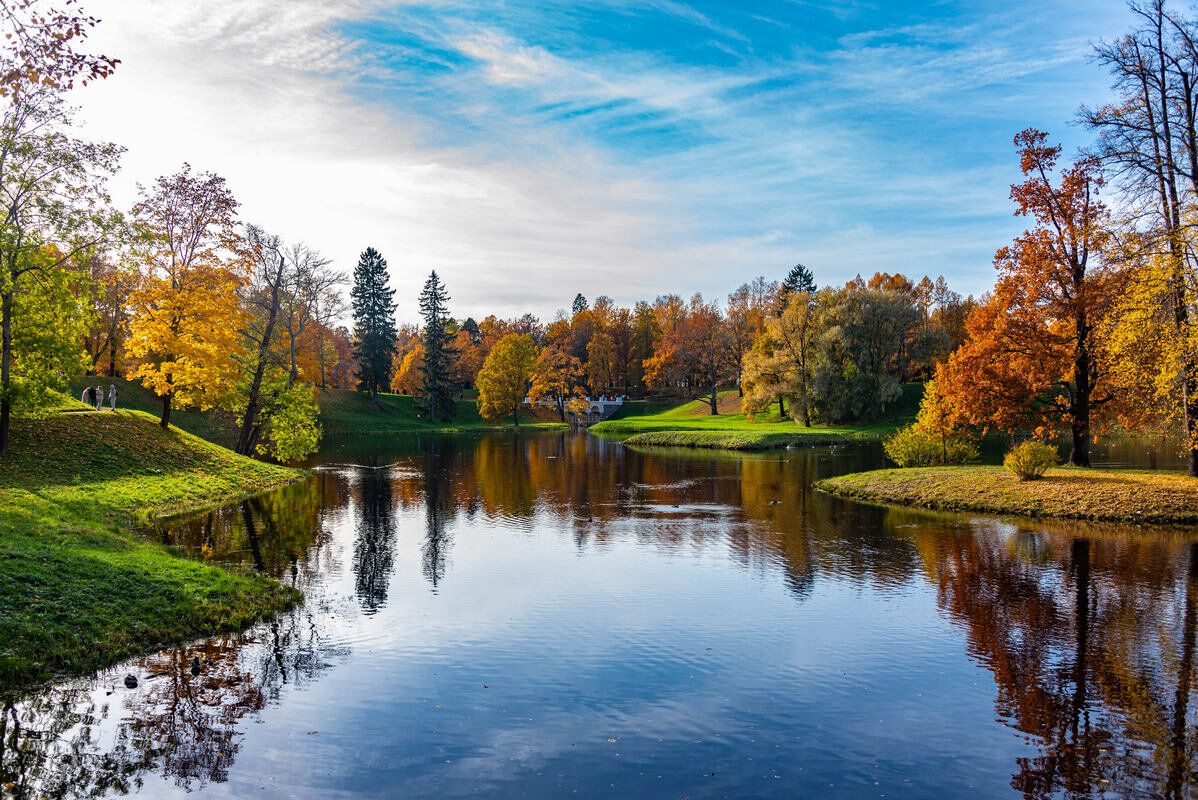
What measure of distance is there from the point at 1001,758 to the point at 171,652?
1136 centimetres

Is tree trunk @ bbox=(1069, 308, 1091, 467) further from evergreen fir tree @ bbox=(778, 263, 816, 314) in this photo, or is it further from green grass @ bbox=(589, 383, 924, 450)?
evergreen fir tree @ bbox=(778, 263, 816, 314)

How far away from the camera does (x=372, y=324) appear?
88.6 meters

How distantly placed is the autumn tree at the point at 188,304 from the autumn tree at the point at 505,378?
159 feet

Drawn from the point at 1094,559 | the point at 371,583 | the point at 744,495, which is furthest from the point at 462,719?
the point at 744,495

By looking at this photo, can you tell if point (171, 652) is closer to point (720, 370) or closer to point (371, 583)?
point (371, 583)

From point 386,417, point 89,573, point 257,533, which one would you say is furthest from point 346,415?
point 89,573

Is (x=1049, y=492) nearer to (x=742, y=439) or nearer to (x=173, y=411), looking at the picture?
(x=742, y=439)

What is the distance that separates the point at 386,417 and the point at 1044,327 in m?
65.4

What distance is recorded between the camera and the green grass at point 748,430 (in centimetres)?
5316

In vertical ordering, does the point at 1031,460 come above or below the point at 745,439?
above

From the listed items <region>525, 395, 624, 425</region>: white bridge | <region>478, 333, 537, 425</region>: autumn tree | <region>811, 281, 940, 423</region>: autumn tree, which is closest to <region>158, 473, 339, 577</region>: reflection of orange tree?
<region>811, 281, 940, 423</region>: autumn tree

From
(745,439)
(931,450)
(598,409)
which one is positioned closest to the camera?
(931,450)

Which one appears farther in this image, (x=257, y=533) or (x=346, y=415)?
(x=346, y=415)

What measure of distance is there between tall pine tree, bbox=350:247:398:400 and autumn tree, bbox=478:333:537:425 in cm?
1301
